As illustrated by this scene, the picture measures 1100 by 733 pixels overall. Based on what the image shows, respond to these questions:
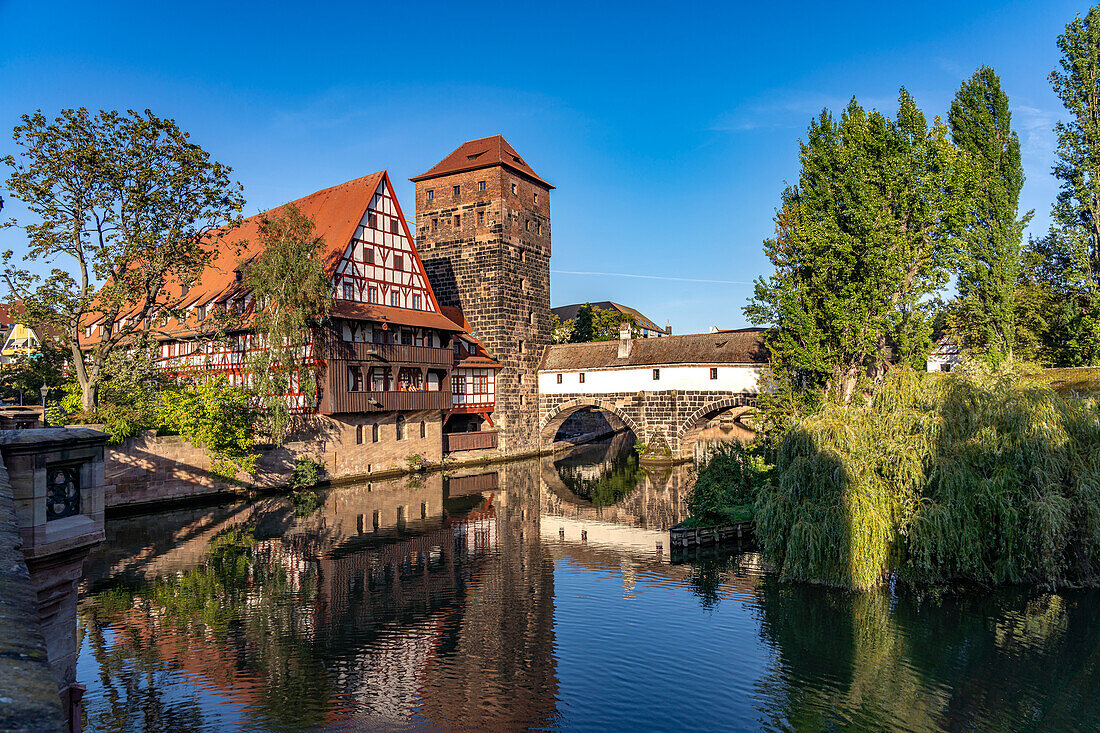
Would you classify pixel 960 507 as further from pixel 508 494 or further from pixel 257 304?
A: pixel 257 304

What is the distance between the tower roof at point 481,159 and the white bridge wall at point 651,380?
13350 millimetres

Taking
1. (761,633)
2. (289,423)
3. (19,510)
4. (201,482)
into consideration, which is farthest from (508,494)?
(19,510)

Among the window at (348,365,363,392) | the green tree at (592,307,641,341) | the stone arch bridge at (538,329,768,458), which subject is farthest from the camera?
the green tree at (592,307,641,341)

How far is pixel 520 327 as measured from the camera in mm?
44438

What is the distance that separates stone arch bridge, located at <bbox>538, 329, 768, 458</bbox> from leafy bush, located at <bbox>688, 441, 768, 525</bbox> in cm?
1472

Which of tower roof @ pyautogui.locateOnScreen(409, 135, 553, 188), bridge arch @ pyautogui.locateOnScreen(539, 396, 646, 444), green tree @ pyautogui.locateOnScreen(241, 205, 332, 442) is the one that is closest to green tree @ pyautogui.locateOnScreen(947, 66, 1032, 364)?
bridge arch @ pyautogui.locateOnScreen(539, 396, 646, 444)

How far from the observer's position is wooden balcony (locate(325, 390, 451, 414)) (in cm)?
3105

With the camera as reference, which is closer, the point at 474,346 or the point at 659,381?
the point at 659,381

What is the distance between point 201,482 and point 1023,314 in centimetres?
4032

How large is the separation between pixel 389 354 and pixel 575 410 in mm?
15469

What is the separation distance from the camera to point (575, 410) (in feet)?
148

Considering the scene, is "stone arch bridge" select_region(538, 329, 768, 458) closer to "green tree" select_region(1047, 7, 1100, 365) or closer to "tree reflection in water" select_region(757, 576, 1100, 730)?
"green tree" select_region(1047, 7, 1100, 365)

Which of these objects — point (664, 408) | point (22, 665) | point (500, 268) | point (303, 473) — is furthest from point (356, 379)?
point (22, 665)

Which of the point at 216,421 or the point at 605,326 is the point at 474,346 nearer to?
the point at 216,421
